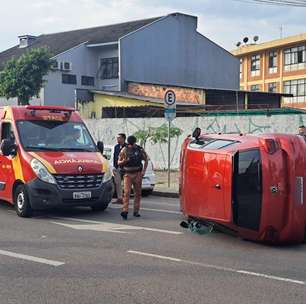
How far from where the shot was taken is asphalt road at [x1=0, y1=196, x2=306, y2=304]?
19.3 ft

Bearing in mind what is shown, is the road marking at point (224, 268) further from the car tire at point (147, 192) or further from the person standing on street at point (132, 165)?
the car tire at point (147, 192)

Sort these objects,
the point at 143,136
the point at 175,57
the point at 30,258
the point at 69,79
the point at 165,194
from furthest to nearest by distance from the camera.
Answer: the point at 175,57, the point at 69,79, the point at 143,136, the point at 165,194, the point at 30,258

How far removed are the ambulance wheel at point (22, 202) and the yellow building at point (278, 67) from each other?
162ft

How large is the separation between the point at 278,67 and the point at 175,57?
56.8ft

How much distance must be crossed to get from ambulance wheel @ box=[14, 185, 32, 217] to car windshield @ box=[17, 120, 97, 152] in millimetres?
847

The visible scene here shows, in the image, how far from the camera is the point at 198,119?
69.2ft

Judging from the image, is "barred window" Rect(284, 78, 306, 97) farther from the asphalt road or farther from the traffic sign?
the asphalt road

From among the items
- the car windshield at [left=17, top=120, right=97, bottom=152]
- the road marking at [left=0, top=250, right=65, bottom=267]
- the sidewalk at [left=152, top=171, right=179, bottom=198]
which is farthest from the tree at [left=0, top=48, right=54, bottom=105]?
the road marking at [left=0, top=250, right=65, bottom=267]

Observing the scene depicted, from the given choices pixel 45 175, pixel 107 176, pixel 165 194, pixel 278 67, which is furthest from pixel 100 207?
pixel 278 67

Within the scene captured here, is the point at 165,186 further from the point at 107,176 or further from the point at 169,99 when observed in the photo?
the point at 107,176

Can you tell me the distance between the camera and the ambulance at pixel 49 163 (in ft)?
35.5

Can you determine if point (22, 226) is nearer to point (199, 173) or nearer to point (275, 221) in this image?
point (199, 173)

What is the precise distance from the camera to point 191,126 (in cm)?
2134

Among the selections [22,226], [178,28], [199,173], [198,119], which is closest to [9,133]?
[22,226]
